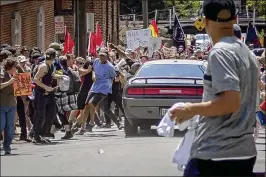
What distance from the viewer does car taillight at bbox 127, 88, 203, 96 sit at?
14.4 m

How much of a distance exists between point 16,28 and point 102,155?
49.7 feet

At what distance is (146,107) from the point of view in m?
14.7

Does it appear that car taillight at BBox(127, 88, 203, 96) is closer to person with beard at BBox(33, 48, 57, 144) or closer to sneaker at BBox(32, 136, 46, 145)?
person with beard at BBox(33, 48, 57, 144)

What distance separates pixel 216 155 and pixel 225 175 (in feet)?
0.48

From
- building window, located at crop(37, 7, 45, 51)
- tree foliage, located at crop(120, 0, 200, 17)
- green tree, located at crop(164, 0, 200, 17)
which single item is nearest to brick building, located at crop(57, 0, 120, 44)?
building window, located at crop(37, 7, 45, 51)

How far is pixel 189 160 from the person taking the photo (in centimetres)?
452

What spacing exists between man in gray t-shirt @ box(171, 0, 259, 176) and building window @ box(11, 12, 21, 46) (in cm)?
2155

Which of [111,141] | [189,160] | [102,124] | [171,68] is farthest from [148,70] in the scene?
[189,160]

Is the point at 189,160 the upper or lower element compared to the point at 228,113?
lower

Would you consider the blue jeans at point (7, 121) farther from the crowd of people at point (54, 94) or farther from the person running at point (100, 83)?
the person running at point (100, 83)

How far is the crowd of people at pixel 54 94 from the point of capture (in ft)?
41.7

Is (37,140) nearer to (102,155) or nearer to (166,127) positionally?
(102,155)

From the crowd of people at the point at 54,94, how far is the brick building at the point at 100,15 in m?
12.8

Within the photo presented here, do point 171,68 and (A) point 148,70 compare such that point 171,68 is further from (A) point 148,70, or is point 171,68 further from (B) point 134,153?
(B) point 134,153
